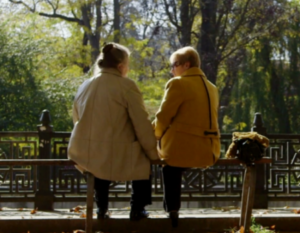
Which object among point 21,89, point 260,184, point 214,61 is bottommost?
point 260,184

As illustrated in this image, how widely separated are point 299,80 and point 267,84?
1.14m

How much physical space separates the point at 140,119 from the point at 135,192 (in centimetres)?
83

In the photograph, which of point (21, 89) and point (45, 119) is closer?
point (45, 119)

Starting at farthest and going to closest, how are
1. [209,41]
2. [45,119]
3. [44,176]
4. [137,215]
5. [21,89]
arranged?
[209,41] → [21,89] → [45,119] → [44,176] → [137,215]

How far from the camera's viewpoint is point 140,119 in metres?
6.60

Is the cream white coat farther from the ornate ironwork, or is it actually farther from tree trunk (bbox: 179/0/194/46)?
tree trunk (bbox: 179/0/194/46)

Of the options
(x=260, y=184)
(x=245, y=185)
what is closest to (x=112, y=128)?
(x=245, y=185)

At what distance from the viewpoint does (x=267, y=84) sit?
25891 mm

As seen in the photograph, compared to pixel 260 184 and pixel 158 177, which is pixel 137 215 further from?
pixel 260 184

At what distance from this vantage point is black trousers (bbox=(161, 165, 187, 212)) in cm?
708

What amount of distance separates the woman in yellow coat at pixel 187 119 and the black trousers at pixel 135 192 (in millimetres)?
333

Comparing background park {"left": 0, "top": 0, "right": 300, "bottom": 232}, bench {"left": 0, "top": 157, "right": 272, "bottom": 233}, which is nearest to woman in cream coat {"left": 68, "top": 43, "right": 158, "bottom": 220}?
bench {"left": 0, "top": 157, "right": 272, "bottom": 233}

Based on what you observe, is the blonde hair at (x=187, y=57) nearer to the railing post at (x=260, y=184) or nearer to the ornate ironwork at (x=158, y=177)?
the ornate ironwork at (x=158, y=177)

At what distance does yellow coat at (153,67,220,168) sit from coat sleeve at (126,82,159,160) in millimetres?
273
